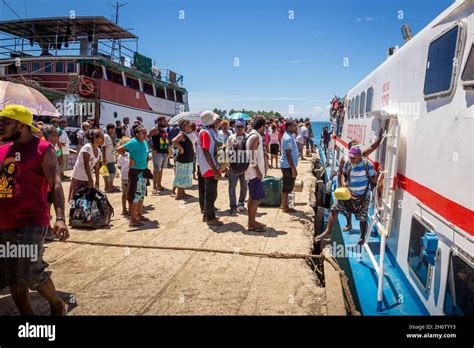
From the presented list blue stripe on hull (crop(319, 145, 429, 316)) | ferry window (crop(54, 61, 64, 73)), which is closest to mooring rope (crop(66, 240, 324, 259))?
blue stripe on hull (crop(319, 145, 429, 316))

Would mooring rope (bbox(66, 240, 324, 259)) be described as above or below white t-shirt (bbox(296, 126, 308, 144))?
below

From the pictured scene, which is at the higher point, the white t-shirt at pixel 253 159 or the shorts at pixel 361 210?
the white t-shirt at pixel 253 159

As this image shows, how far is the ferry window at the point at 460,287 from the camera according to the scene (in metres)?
2.78

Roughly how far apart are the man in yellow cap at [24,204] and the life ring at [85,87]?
59.2 ft

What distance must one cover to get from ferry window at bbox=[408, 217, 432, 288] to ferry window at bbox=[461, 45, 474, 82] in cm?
149

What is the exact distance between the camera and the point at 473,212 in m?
2.72

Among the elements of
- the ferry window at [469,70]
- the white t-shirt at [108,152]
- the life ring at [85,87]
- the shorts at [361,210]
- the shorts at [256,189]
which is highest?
the life ring at [85,87]

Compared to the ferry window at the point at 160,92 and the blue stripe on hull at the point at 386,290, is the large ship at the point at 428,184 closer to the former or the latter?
the blue stripe on hull at the point at 386,290

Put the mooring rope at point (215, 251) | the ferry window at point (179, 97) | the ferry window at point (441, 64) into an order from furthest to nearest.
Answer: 1. the ferry window at point (179, 97)
2. the mooring rope at point (215, 251)
3. the ferry window at point (441, 64)

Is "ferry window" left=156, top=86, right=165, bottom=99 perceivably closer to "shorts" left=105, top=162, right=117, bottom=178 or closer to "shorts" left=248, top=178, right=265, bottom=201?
"shorts" left=105, top=162, right=117, bottom=178

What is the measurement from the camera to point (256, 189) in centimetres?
622

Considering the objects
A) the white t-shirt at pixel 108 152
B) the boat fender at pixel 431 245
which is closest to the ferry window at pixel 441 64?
the boat fender at pixel 431 245

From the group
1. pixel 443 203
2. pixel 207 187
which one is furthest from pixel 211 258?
pixel 443 203

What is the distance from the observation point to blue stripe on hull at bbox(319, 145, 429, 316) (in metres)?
3.94
